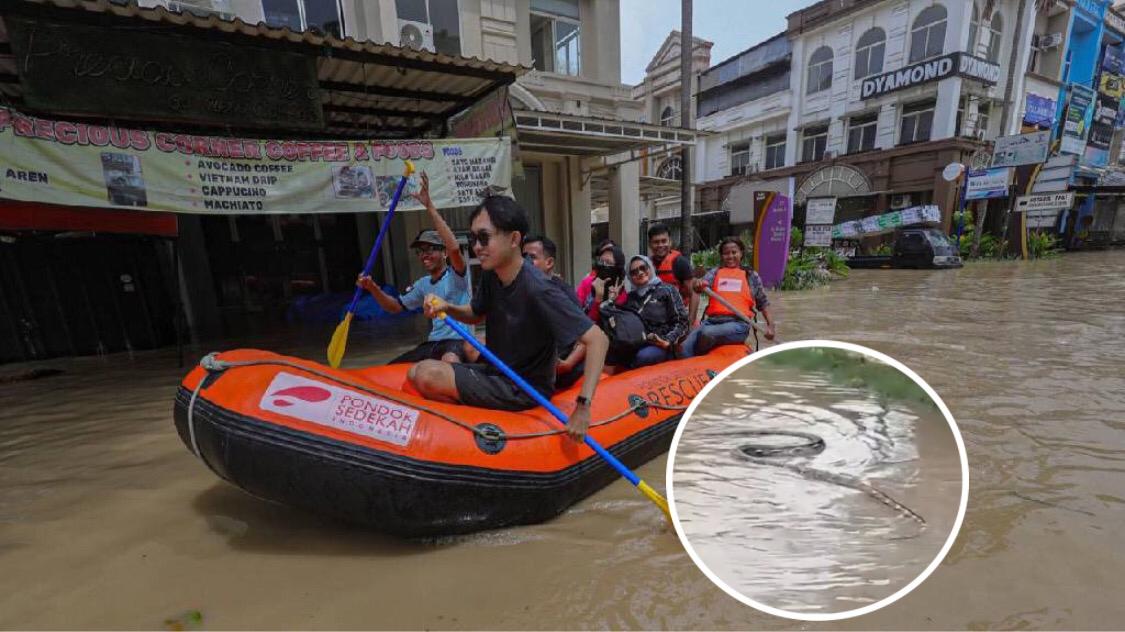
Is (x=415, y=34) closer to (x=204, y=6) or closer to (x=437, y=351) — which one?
(x=204, y=6)

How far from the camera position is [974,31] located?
18.6 m

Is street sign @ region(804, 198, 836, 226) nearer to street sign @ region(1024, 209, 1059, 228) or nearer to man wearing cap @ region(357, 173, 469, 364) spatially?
street sign @ region(1024, 209, 1059, 228)

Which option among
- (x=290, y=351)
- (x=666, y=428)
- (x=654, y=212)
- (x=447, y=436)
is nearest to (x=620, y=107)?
(x=290, y=351)

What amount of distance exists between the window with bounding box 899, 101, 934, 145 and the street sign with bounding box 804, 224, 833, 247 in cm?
912

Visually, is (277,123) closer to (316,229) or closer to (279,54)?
(279,54)

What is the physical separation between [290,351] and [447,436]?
16.1 feet

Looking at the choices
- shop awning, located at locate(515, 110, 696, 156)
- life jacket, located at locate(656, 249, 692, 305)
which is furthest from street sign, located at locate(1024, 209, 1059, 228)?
life jacket, located at locate(656, 249, 692, 305)

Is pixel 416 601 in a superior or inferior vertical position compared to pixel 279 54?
inferior

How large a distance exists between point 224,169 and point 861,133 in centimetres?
2430

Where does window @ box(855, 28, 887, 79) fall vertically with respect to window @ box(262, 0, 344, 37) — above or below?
above

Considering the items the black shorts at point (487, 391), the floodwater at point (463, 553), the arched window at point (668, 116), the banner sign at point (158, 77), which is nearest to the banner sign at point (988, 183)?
the arched window at point (668, 116)

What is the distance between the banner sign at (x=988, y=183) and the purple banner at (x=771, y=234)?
1228 centimetres

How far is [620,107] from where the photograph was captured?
9.97 meters

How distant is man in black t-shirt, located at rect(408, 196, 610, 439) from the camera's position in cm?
219
